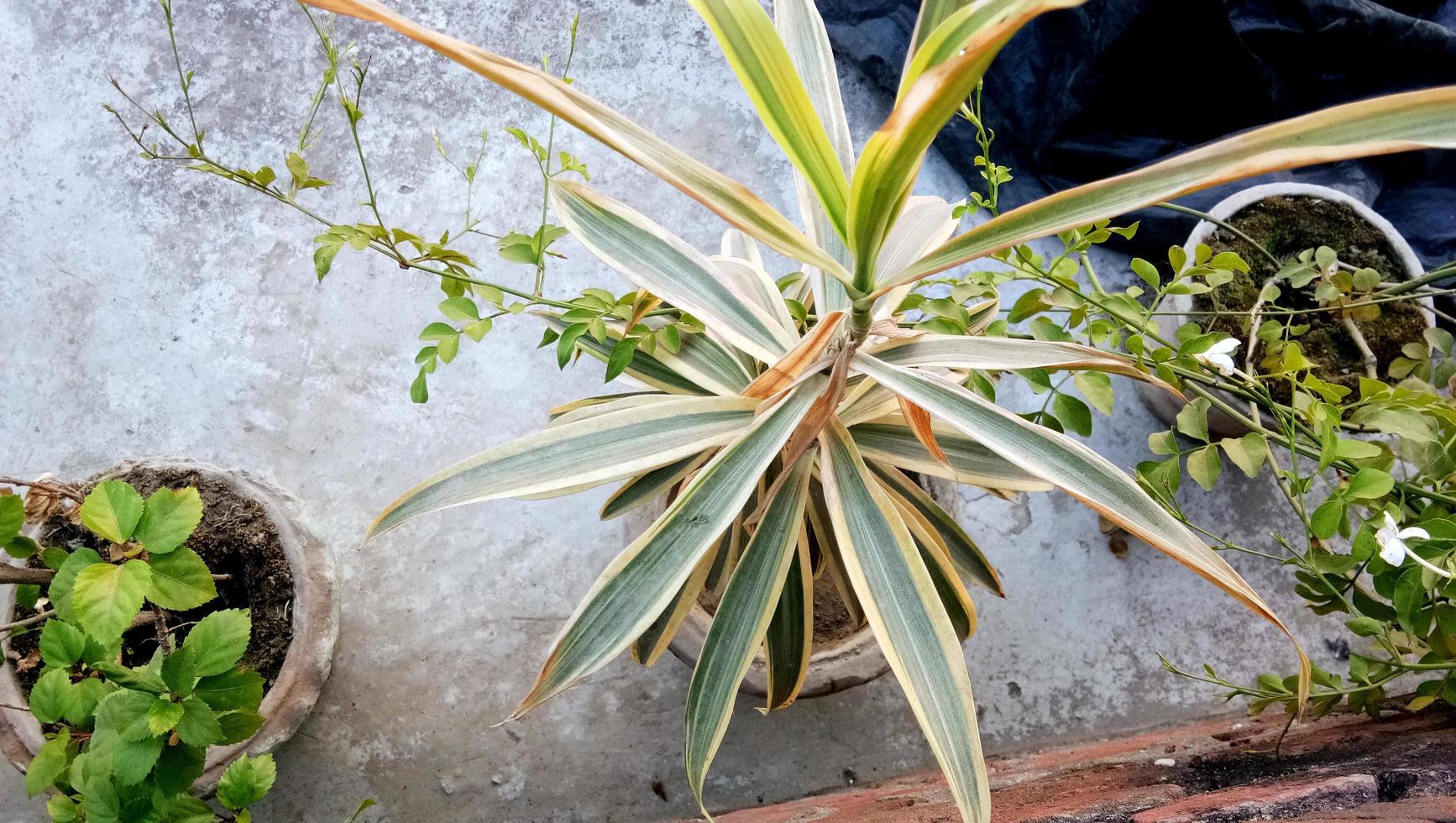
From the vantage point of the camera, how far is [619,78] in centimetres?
194

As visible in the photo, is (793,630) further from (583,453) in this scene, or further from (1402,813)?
(1402,813)

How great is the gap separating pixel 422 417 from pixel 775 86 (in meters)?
1.23

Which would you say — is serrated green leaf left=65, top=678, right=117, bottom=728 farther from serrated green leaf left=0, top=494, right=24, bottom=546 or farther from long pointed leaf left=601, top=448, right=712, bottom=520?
long pointed leaf left=601, top=448, right=712, bottom=520

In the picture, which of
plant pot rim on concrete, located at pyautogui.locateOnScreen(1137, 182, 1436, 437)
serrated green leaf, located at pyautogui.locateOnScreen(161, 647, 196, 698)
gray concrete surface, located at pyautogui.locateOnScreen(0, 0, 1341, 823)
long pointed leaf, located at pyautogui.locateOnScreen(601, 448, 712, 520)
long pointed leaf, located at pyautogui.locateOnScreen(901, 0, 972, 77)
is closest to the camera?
long pointed leaf, located at pyautogui.locateOnScreen(901, 0, 972, 77)

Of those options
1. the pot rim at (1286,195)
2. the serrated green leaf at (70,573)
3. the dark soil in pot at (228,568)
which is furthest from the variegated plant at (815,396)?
the pot rim at (1286,195)

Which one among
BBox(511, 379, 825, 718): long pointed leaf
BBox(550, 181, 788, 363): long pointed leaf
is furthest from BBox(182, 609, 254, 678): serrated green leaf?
BBox(550, 181, 788, 363): long pointed leaf

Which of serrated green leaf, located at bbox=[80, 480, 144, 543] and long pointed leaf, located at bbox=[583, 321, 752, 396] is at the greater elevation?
long pointed leaf, located at bbox=[583, 321, 752, 396]

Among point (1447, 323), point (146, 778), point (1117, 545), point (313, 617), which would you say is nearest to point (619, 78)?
point (313, 617)

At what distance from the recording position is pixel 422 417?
1769mm

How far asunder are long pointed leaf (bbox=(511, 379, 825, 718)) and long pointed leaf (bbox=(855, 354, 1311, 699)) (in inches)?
5.2

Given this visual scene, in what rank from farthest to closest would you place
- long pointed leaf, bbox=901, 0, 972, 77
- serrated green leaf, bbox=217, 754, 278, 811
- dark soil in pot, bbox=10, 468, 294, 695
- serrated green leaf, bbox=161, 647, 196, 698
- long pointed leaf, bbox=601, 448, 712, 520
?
dark soil in pot, bbox=10, 468, 294, 695 → long pointed leaf, bbox=601, 448, 712, 520 → serrated green leaf, bbox=217, 754, 278, 811 → serrated green leaf, bbox=161, 647, 196, 698 → long pointed leaf, bbox=901, 0, 972, 77

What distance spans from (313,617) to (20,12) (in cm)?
150

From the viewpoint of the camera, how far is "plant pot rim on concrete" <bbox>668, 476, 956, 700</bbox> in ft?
4.34

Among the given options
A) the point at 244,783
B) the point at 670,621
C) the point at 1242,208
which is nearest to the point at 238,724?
the point at 244,783
